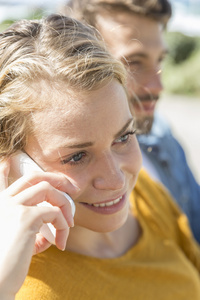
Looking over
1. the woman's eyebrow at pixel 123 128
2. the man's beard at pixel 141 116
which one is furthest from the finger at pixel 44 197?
the man's beard at pixel 141 116

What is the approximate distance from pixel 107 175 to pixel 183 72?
912cm

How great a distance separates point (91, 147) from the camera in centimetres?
137

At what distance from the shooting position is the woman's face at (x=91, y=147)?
133 centimetres

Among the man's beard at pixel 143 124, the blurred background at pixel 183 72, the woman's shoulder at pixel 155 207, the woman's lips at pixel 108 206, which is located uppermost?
the woman's lips at pixel 108 206

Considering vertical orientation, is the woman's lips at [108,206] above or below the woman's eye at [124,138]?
below

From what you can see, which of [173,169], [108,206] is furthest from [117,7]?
[108,206]

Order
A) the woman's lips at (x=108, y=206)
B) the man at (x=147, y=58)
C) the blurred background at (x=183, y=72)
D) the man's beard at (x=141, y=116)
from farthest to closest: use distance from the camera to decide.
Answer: the blurred background at (x=183, y=72)
the man at (x=147, y=58)
the man's beard at (x=141, y=116)
the woman's lips at (x=108, y=206)

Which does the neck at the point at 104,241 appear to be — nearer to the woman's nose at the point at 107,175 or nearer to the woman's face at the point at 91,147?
the woman's face at the point at 91,147

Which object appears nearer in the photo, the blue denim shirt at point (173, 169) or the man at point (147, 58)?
the man at point (147, 58)

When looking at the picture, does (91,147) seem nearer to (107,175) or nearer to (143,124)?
(107,175)

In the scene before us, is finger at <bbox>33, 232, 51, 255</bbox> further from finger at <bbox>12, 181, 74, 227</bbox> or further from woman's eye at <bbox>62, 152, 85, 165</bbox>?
woman's eye at <bbox>62, 152, 85, 165</bbox>

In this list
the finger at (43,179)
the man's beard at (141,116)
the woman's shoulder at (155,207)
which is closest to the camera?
the finger at (43,179)

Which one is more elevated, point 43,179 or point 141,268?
point 43,179

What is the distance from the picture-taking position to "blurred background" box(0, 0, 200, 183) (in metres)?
3.47
